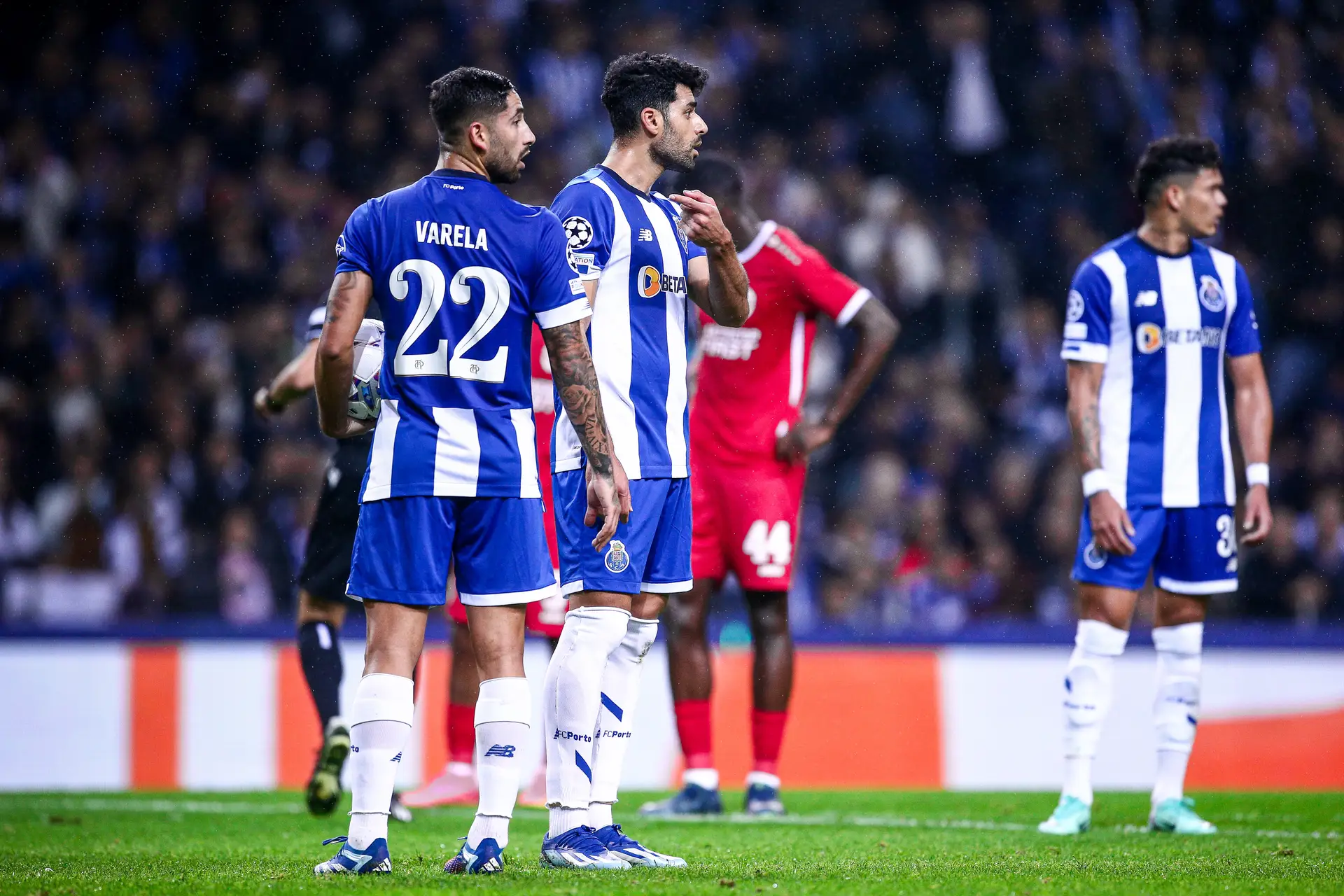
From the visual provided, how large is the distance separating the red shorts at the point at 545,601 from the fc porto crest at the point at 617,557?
2183 mm

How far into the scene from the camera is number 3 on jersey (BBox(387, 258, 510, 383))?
4.43 metres

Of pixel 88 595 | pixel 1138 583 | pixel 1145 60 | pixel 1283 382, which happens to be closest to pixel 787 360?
pixel 1138 583

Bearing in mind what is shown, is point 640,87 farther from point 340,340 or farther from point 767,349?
point 767,349

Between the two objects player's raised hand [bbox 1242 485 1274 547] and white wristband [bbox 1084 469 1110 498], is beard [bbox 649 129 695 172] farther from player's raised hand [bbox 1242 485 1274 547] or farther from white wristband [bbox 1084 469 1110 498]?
player's raised hand [bbox 1242 485 1274 547]

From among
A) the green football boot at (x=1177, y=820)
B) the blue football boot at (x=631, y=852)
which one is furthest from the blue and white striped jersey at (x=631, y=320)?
the green football boot at (x=1177, y=820)

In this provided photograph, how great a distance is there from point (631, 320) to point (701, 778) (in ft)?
8.62

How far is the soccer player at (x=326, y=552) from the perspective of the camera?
21.7 feet

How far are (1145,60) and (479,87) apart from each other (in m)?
11.5

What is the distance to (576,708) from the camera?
4.71 metres

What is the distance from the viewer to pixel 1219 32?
48.6 feet

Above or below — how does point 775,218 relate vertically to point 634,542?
above

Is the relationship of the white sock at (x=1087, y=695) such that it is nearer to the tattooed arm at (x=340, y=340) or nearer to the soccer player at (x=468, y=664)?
the soccer player at (x=468, y=664)

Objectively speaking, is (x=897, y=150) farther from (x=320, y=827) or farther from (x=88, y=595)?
(x=320, y=827)

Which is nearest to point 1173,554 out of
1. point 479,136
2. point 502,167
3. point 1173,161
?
point 1173,161
